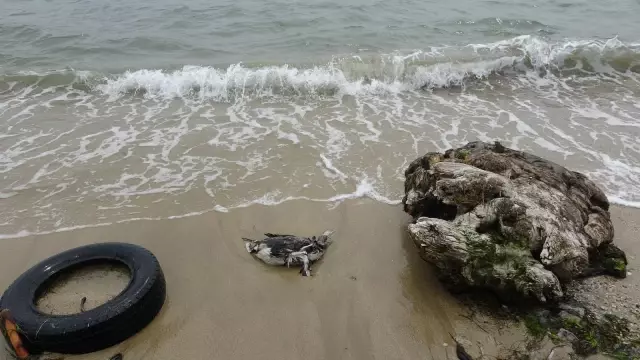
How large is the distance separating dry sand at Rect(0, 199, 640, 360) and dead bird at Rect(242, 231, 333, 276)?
0.11 m

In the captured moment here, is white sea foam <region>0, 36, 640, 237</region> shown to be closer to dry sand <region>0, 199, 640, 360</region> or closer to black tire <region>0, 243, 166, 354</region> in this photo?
dry sand <region>0, 199, 640, 360</region>

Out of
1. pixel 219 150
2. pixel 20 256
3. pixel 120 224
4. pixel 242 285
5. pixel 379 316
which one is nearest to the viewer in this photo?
pixel 379 316

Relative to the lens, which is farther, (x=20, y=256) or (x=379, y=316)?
(x=20, y=256)

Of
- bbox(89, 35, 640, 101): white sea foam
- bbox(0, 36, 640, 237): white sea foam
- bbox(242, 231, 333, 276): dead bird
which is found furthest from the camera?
bbox(89, 35, 640, 101): white sea foam

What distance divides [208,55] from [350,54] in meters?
4.30

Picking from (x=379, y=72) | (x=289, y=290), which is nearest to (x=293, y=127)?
(x=379, y=72)

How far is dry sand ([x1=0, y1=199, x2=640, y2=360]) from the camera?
15.0 feet

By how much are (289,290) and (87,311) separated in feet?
6.97

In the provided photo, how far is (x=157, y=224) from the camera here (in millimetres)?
6348

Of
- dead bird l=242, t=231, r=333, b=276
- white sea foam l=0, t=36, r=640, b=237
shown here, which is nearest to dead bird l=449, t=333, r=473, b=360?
dead bird l=242, t=231, r=333, b=276

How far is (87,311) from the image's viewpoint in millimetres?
4539

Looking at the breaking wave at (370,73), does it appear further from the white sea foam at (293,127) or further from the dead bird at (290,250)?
the dead bird at (290,250)

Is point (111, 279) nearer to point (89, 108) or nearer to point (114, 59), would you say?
point (89, 108)

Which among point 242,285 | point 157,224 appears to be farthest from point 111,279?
point 242,285
